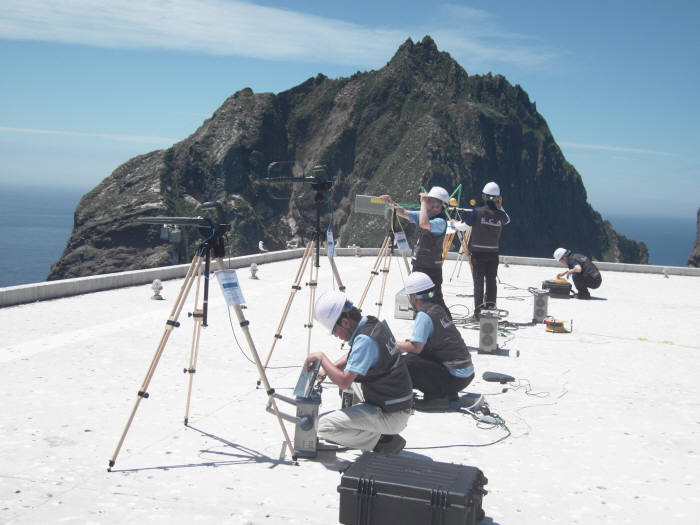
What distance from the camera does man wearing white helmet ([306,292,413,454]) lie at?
4477 mm

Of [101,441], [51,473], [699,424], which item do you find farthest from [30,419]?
[699,424]

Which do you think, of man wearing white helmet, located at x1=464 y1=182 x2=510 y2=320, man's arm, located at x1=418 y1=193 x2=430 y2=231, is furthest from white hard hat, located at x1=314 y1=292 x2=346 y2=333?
man wearing white helmet, located at x1=464 y1=182 x2=510 y2=320

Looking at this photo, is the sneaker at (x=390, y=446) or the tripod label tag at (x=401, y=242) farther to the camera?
the tripod label tag at (x=401, y=242)

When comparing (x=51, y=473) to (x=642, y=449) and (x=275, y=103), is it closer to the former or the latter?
(x=642, y=449)

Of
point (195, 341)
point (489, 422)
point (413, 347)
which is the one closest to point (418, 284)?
point (413, 347)

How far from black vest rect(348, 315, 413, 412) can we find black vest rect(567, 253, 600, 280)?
30.1 ft

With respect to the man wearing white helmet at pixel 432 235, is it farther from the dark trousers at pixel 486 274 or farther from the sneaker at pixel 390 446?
the sneaker at pixel 390 446

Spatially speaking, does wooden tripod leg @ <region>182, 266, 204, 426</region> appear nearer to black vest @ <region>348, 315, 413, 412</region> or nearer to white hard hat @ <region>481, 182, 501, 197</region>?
black vest @ <region>348, 315, 413, 412</region>

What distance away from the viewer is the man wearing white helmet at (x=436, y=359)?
584cm

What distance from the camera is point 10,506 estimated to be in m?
3.86

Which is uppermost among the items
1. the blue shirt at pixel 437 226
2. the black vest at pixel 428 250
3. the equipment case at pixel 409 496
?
the blue shirt at pixel 437 226

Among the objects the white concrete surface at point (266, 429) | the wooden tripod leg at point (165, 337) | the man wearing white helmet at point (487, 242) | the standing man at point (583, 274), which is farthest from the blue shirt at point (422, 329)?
the standing man at point (583, 274)

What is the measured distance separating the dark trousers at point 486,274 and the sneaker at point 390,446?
17.5 feet

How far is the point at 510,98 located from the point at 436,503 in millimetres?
143625
